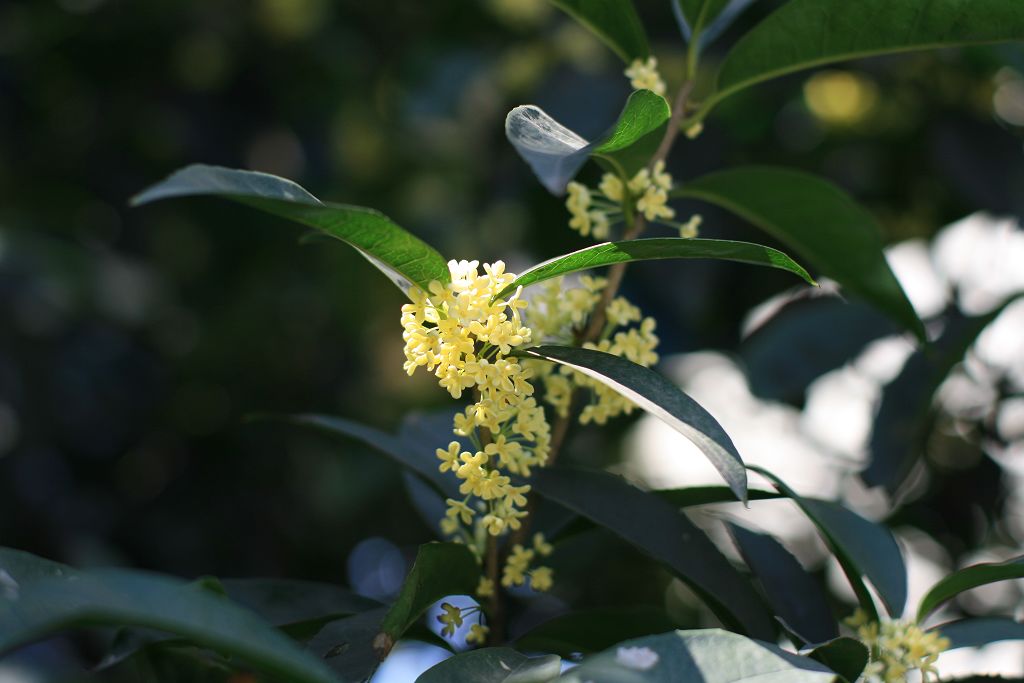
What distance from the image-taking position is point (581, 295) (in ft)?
→ 2.96

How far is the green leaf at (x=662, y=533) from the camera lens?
87cm

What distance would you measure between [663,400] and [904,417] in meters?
0.98

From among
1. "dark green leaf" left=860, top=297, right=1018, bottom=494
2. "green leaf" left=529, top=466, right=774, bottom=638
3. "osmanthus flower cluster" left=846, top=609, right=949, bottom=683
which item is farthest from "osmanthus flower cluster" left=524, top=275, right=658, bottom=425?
"dark green leaf" left=860, top=297, right=1018, bottom=494

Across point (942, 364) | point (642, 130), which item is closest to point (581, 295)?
point (642, 130)

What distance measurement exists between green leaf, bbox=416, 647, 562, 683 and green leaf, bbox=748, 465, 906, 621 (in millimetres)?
264

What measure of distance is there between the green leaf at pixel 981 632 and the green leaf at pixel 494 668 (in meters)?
0.39

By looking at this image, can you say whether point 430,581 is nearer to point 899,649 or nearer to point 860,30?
point 899,649

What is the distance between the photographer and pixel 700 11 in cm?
102

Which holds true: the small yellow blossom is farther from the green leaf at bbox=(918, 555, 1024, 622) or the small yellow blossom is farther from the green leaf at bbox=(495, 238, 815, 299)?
the green leaf at bbox=(918, 555, 1024, 622)

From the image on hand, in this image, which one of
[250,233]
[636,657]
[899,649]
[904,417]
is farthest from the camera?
[250,233]

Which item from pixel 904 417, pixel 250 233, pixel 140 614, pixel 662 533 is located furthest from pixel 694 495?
pixel 250 233

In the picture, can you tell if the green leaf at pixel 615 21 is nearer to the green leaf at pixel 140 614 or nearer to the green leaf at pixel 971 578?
the green leaf at pixel 971 578

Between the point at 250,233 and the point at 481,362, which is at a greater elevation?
the point at 250,233

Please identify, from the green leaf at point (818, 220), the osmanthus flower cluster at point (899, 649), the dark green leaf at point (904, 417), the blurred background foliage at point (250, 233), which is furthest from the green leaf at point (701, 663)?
the blurred background foliage at point (250, 233)
